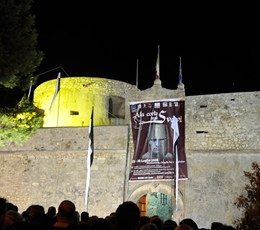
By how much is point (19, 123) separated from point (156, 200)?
8556mm

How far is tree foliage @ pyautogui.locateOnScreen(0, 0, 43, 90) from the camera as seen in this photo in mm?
10719

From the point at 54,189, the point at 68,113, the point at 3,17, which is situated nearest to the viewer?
the point at 3,17

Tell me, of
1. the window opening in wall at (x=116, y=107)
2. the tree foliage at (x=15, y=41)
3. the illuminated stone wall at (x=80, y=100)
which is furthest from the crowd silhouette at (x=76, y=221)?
the window opening in wall at (x=116, y=107)

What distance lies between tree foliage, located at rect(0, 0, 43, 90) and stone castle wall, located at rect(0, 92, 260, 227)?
16.4 ft

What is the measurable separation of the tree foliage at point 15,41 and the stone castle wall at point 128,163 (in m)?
5.00

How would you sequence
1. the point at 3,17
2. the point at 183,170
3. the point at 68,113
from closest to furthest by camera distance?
1. the point at 3,17
2. the point at 183,170
3. the point at 68,113

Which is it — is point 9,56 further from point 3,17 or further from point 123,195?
point 123,195

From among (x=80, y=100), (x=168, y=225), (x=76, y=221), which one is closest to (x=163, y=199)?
(x=80, y=100)

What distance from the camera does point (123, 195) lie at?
1470 centimetres

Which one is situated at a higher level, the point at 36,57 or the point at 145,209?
the point at 36,57

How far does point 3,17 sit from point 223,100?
9224 millimetres

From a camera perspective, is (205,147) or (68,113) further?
(68,113)

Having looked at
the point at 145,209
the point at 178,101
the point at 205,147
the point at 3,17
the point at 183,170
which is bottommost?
the point at 145,209

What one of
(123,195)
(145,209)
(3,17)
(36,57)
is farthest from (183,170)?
(3,17)
